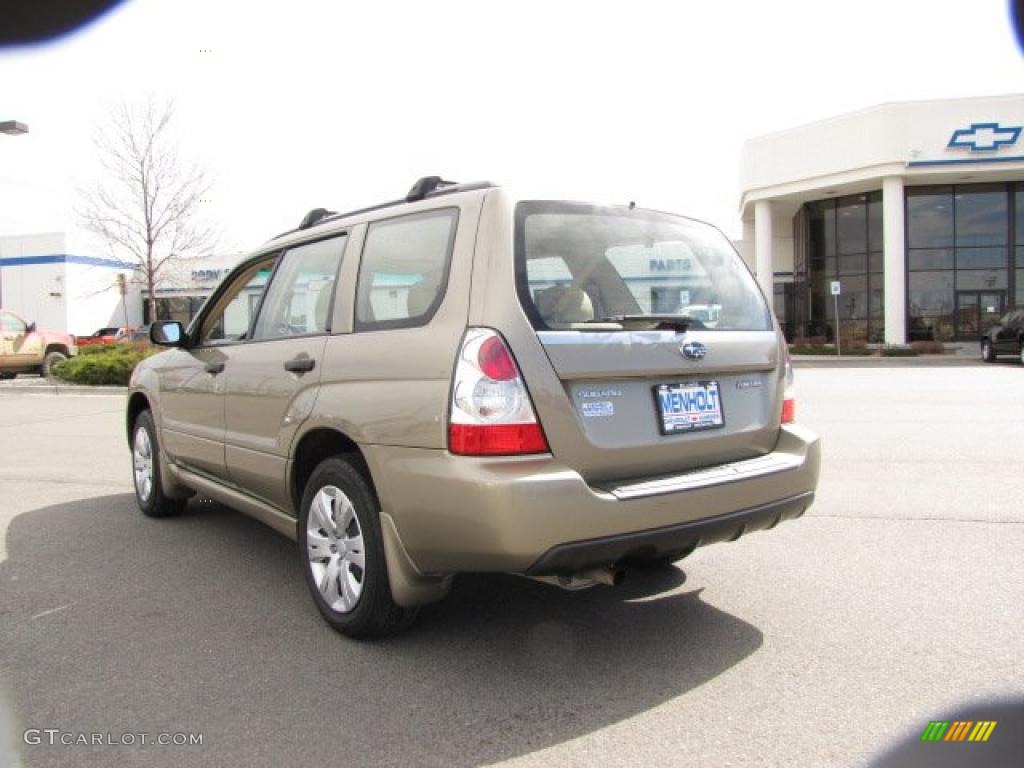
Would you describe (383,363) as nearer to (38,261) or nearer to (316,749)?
(316,749)

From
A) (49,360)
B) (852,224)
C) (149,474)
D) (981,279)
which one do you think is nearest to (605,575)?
(149,474)

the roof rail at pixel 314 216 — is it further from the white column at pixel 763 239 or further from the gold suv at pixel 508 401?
the white column at pixel 763 239

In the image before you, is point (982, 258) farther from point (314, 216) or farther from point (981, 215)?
point (314, 216)

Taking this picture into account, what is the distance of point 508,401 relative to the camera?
112 inches

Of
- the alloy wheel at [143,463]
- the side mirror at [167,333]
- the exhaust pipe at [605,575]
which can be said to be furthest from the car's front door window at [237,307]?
the exhaust pipe at [605,575]

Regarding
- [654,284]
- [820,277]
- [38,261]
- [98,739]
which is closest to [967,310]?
[820,277]

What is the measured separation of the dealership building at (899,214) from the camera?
2878 centimetres

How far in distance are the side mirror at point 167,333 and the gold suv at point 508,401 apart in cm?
108

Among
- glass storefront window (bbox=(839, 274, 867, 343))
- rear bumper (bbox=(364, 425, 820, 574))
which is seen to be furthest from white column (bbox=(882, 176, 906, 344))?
rear bumper (bbox=(364, 425, 820, 574))

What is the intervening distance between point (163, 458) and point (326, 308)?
231cm

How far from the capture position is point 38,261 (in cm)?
4894

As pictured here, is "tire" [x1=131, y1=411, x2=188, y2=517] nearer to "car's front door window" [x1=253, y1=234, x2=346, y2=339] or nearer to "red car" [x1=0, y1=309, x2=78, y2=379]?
"car's front door window" [x1=253, y1=234, x2=346, y2=339]

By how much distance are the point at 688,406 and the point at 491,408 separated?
2.91ft

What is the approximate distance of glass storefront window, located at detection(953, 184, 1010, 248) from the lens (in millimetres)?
31781
